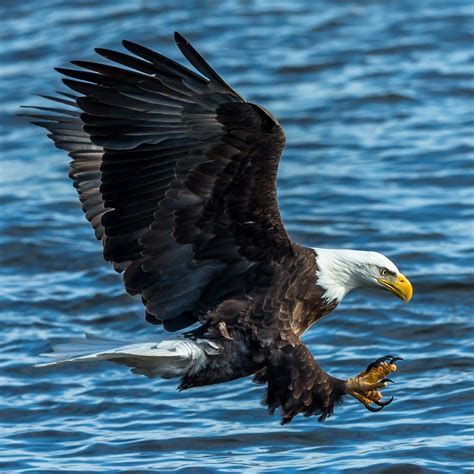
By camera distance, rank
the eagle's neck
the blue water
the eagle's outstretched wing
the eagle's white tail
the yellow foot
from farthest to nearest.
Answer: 1. the blue water
2. the yellow foot
3. the eagle's neck
4. the eagle's white tail
5. the eagle's outstretched wing

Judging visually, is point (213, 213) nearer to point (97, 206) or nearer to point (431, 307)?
point (97, 206)

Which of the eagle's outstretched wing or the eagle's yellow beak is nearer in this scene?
the eagle's outstretched wing

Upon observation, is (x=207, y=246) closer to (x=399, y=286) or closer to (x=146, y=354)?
(x=146, y=354)

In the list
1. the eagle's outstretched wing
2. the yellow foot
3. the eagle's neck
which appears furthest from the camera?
the yellow foot

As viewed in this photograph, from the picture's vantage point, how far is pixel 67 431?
23.2 ft

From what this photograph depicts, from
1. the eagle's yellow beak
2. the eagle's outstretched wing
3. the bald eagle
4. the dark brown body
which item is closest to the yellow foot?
the bald eagle

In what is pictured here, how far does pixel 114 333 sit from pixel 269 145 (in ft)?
10.3

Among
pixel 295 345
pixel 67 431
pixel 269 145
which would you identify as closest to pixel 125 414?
pixel 67 431

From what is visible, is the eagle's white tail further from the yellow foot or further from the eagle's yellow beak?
the eagle's yellow beak

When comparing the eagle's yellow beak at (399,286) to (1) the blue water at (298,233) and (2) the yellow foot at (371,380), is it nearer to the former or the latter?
(2) the yellow foot at (371,380)

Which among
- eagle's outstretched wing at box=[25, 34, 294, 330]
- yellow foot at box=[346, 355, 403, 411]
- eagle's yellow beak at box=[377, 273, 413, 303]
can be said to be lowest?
yellow foot at box=[346, 355, 403, 411]

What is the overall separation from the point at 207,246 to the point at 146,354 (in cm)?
60

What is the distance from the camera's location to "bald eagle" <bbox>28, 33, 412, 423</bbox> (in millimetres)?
5422

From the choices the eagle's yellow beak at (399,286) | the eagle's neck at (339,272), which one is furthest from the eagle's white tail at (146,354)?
the eagle's yellow beak at (399,286)
